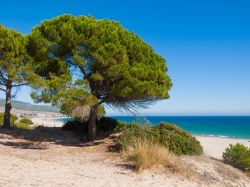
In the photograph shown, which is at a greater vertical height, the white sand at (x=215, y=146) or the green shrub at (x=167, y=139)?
the green shrub at (x=167, y=139)

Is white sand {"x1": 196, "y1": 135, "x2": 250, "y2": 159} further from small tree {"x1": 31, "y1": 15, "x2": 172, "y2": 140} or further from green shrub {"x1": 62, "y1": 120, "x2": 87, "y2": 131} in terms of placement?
green shrub {"x1": 62, "y1": 120, "x2": 87, "y2": 131}

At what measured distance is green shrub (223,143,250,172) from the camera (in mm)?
15166

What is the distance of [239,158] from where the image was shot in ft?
51.8

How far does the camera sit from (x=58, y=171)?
9.81 meters

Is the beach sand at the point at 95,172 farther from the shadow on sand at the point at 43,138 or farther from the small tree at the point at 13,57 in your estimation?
the small tree at the point at 13,57

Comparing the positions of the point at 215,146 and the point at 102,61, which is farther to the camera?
the point at 215,146

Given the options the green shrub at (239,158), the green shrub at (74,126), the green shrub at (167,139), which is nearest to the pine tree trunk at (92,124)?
the green shrub at (167,139)

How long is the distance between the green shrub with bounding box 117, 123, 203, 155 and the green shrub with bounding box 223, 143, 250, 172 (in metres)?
2.06

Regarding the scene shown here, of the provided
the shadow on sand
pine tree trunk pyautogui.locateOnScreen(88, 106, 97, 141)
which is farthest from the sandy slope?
pine tree trunk pyautogui.locateOnScreen(88, 106, 97, 141)

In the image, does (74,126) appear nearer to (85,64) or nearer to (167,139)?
(85,64)

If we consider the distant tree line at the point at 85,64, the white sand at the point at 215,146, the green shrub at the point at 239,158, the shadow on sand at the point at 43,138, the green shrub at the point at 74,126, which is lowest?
the white sand at the point at 215,146

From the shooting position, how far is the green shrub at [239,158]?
15.2 meters

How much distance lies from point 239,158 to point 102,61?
7.81m

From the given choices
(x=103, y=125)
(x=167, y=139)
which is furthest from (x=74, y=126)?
(x=167, y=139)
